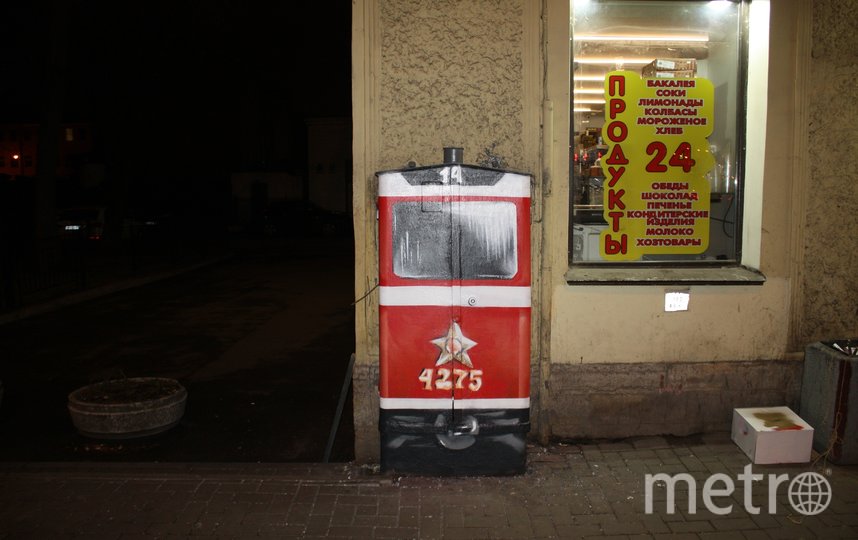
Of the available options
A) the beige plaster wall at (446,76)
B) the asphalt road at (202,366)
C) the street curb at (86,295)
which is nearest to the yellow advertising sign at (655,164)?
the beige plaster wall at (446,76)

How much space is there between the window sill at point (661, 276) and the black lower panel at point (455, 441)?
1198 millimetres

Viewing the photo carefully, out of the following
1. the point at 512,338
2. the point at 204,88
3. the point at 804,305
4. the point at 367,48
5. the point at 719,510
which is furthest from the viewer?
the point at 204,88

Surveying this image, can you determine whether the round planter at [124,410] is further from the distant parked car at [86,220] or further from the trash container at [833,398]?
the distant parked car at [86,220]

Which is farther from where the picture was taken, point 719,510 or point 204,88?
point 204,88

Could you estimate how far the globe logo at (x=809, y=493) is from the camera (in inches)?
158

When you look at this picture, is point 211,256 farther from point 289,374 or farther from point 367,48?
point 367,48

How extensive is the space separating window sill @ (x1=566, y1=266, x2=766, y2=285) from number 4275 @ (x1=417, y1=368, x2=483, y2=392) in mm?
1115

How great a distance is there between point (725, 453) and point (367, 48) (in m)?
3.95

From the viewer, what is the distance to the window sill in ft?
16.1

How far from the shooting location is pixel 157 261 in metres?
19.8

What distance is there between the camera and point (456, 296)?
4266 mm

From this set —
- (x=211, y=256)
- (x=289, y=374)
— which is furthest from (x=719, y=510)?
(x=211, y=256)

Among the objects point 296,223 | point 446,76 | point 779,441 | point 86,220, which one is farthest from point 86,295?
point 296,223

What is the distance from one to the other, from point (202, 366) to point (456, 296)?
490 centimetres
